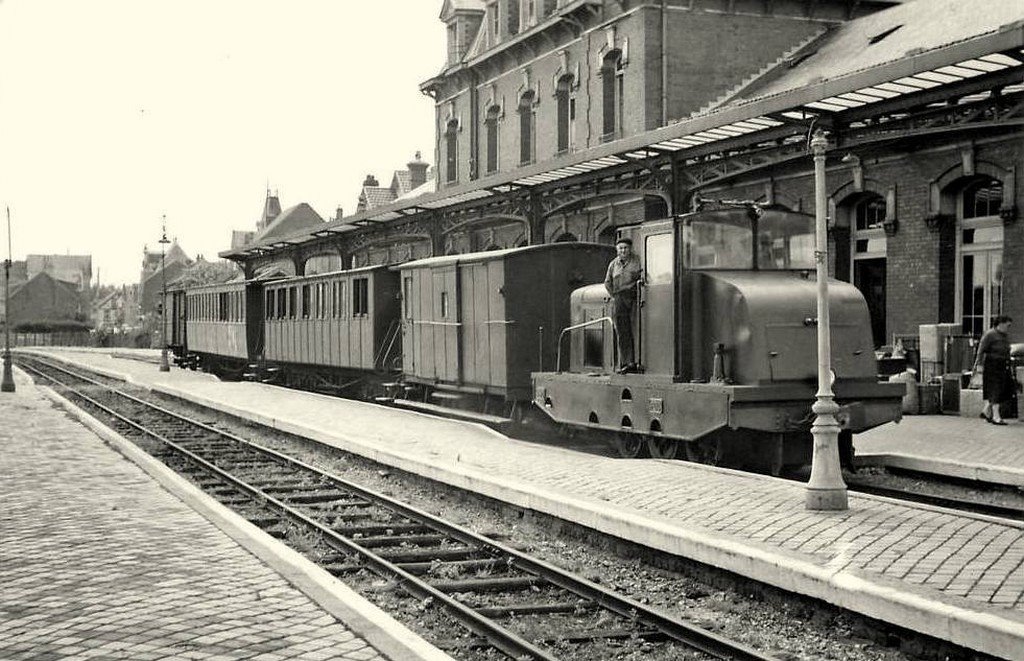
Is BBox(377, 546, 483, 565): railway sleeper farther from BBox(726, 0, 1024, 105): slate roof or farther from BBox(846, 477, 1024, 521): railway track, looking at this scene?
BBox(726, 0, 1024, 105): slate roof

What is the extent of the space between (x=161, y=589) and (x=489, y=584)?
2.20 meters

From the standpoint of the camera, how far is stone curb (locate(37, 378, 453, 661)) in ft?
18.2

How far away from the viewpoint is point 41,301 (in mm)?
120938

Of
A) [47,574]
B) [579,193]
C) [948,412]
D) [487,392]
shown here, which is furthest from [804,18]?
[47,574]

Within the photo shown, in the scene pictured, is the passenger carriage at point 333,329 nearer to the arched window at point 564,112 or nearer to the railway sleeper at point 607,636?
the arched window at point 564,112

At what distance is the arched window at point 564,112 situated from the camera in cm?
3141

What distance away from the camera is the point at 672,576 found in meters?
→ 7.90

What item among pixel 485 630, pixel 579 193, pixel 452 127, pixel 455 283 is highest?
pixel 452 127

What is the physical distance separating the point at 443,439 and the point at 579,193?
6592 mm

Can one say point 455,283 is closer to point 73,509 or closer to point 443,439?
point 443,439

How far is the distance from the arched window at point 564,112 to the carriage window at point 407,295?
1235cm

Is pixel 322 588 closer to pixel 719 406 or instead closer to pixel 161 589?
pixel 161 589

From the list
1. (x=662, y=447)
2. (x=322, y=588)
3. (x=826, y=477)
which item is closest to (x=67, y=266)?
(x=662, y=447)

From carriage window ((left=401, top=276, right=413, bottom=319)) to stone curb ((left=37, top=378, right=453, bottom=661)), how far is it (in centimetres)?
895
